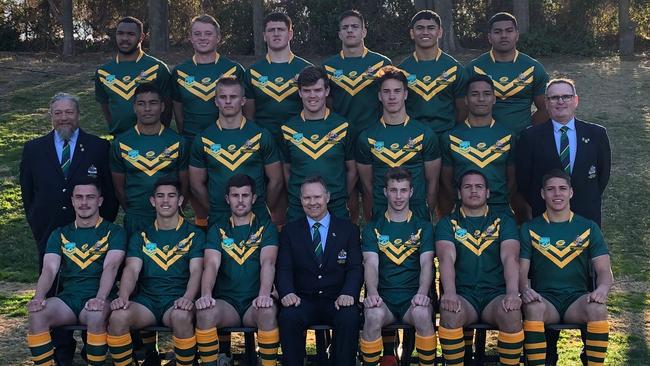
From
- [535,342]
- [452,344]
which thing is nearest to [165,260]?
[452,344]

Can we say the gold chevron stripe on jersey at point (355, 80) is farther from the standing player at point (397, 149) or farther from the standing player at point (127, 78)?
the standing player at point (127, 78)

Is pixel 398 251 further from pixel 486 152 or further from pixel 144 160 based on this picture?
pixel 144 160

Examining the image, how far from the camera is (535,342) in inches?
216

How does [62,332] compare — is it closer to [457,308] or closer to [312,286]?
[312,286]

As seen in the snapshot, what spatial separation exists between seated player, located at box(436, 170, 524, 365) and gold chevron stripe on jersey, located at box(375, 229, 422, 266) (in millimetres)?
169

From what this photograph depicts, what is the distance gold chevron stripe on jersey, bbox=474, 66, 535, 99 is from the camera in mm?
6621

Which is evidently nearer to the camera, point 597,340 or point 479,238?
point 597,340

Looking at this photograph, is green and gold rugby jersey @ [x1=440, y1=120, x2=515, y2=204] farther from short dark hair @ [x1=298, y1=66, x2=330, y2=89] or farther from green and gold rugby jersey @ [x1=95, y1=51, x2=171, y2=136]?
green and gold rugby jersey @ [x1=95, y1=51, x2=171, y2=136]

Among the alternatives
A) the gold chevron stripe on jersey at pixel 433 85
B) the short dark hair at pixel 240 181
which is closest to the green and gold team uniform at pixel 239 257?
the short dark hair at pixel 240 181

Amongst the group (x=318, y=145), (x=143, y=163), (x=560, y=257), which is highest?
(x=318, y=145)

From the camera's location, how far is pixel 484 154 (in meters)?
6.27

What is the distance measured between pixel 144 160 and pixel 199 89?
75 cm

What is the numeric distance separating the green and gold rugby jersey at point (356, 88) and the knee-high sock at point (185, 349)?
212 centimetres

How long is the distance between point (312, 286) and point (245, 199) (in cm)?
75
